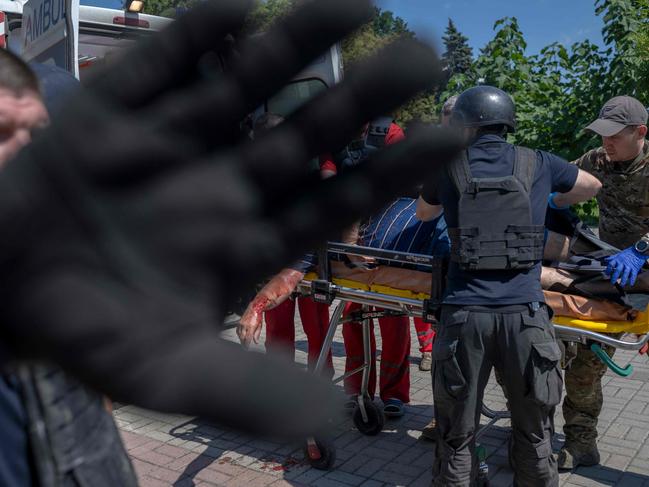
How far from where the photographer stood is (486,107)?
2922mm

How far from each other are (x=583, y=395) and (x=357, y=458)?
54.3 inches

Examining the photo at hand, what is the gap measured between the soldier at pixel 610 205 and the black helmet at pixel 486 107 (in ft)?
3.03

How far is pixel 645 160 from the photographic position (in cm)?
381

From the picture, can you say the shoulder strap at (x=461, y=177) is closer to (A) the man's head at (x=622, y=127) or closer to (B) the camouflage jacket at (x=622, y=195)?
(A) the man's head at (x=622, y=127)

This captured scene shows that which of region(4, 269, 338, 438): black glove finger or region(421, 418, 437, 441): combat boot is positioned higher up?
region(4, 269, 338, 438): black glove finger

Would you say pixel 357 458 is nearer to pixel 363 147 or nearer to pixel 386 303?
pixel 386 303

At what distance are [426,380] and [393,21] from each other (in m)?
4.78

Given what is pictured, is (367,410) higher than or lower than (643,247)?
lower

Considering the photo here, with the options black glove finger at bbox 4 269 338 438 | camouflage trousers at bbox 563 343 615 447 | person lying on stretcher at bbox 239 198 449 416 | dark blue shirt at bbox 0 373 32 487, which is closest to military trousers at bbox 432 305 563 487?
person lying on stretcher at bbox 239 198 449 416

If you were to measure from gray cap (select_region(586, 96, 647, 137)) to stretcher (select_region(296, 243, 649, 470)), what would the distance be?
Answer: 116 cm

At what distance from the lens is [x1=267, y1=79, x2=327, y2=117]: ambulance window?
0.69 meters

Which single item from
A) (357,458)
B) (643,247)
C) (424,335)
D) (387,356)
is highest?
(643,247)

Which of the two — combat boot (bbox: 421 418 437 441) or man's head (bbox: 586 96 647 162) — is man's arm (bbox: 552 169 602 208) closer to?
man's head (bbox: 586 96 647 162)

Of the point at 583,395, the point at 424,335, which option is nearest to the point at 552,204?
the point at 583,395
